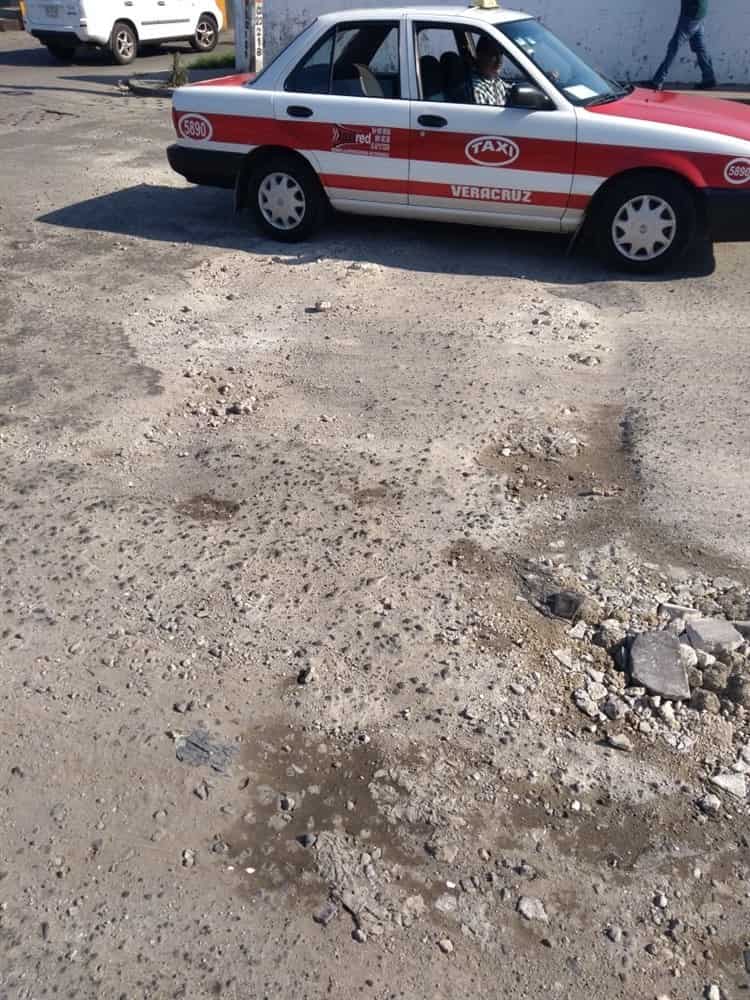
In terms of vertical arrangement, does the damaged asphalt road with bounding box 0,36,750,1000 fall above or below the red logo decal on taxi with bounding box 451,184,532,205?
below

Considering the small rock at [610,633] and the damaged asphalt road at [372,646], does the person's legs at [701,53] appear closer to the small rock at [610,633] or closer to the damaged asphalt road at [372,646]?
the damaged asphalt road at [372,646]

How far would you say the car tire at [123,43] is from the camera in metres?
18.4

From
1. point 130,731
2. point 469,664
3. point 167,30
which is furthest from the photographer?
point 167,30

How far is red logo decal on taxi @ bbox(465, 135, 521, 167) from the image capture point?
741 cm

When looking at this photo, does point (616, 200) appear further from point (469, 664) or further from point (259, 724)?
point (259, 724)

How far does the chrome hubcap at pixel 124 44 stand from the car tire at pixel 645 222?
560 inches

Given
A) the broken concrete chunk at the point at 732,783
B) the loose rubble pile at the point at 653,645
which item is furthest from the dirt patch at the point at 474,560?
the broken concrete chunk at the point at 732,783

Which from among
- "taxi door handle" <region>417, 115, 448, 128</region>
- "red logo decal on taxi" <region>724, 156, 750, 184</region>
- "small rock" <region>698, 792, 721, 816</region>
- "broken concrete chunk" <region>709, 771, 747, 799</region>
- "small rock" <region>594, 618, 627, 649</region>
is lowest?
"small rock" <region>698, 792, 721, 816</region>

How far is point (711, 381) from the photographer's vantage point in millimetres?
5914

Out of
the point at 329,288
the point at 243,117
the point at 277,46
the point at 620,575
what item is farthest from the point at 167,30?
the point at 620,575

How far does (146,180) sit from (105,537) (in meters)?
6.80

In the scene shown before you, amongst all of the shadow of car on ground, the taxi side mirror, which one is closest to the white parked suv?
the shadow of car on ground

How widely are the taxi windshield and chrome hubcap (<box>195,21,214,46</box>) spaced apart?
46.5ft

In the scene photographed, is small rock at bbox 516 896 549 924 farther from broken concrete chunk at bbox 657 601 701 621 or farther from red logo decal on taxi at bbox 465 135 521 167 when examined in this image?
red logo decal on taxi at bbox 465 135 521 167
